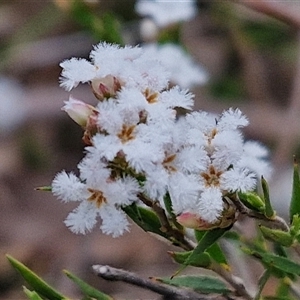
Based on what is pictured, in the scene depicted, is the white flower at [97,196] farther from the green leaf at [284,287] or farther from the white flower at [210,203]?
the green leaf at [284,287]

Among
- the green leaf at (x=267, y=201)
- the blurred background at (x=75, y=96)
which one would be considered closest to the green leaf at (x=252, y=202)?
the green leaf at (x=267, y=201)

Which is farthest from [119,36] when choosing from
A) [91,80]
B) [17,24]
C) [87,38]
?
[17,24]

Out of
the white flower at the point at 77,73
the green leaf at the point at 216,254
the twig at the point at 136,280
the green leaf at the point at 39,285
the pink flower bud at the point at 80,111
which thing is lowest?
the green leaf at the point at 39,285

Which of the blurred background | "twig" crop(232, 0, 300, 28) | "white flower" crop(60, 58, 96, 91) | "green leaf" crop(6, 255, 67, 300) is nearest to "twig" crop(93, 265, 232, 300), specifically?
"green leaf" crop(6, 255, 67, 300)

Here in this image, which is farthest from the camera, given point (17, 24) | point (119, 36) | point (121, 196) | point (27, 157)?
point (17, 24)

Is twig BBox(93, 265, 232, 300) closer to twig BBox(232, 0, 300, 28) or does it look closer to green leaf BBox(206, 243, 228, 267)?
green leaf BBox(206, 243, 228, 267)

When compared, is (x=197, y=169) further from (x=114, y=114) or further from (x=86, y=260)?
(x=86, y=260)
